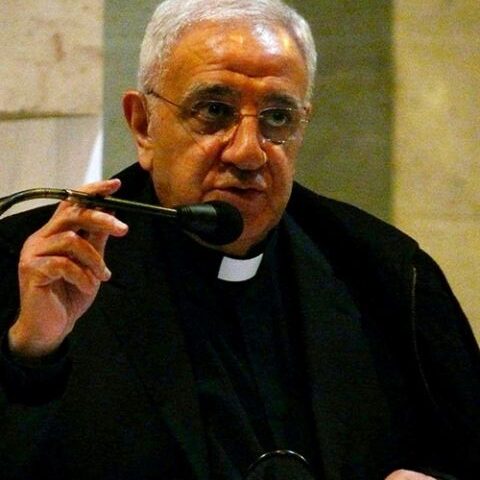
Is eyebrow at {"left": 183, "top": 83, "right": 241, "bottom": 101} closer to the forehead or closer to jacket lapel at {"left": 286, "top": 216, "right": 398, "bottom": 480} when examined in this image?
the forehead

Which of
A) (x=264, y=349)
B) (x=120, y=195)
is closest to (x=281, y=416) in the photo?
(x=264, y=349)

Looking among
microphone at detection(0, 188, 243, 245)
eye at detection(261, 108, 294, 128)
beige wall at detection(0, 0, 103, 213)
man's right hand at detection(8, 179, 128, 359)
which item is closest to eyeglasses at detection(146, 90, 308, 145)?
eye at detection(261, 108, 294, 128)

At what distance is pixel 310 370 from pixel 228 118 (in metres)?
0.45

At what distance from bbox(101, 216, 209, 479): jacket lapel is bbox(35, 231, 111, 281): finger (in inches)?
14.5

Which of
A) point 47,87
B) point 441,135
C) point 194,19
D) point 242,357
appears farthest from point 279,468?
point 441,135

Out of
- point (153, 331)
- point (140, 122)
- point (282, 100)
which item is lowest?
point (153, 331)

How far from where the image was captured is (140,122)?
1986 mm

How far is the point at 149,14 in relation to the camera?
2.85 m

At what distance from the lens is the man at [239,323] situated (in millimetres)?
1731

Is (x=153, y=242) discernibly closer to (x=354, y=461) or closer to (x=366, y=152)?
(x=354, y=461)

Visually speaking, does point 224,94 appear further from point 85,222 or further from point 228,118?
point 85,222

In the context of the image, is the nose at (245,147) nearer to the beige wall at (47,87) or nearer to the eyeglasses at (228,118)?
the eyeglasses at (228,118)

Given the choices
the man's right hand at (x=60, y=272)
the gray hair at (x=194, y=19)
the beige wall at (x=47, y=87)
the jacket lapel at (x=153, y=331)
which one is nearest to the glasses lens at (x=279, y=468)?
the jacket lapel at (x=153, y=331)

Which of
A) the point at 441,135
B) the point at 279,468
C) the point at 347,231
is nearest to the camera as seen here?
the point at 279,468
